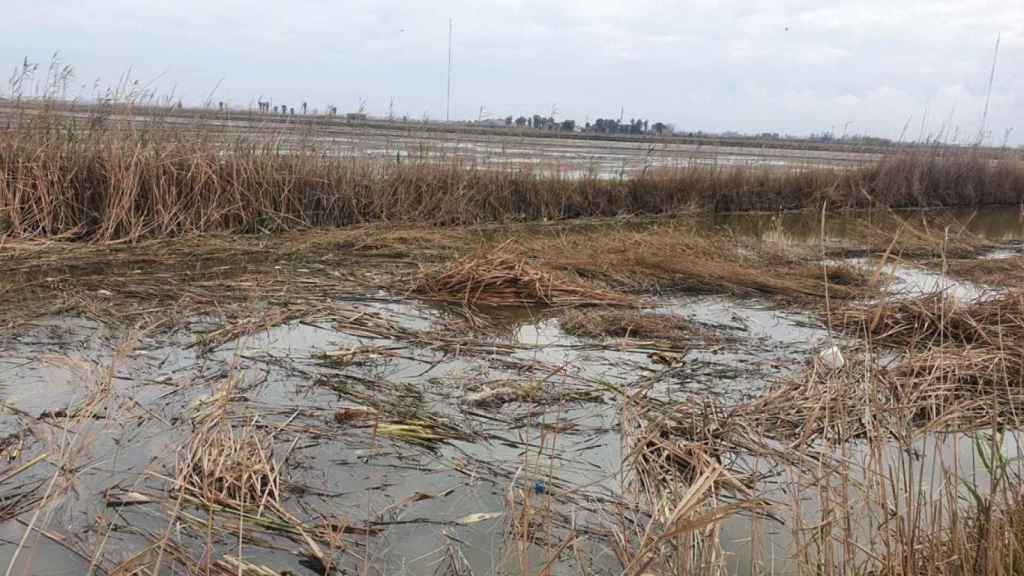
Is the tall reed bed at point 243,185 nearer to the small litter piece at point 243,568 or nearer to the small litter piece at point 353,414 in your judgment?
the small litter piece at point 353,414

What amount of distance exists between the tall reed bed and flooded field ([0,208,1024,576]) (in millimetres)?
1502

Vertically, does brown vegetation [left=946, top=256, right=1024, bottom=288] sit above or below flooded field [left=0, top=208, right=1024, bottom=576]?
above

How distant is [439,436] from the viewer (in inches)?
141

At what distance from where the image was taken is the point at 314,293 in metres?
6.33

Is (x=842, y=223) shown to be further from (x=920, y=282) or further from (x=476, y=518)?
(x=476, y=518)

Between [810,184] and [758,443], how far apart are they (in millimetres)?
14691

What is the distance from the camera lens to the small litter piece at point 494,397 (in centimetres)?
405

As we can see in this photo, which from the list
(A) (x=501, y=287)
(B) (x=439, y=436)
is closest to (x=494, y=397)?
(B) (x=439, y=436)

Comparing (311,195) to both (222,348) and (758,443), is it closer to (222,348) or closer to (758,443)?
(222,348)

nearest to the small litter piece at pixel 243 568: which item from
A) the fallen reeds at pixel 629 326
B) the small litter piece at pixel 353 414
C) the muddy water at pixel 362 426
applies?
the muddy water at pixel 362 426

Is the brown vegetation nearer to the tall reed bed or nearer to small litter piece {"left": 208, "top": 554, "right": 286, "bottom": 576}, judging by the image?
the tall reed bed

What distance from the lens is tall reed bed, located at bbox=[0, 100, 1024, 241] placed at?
7969 mm

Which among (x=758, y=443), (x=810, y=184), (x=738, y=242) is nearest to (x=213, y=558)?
(x=758, y=443)

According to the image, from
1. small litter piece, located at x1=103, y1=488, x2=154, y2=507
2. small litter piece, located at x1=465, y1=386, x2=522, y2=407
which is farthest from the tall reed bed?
small litter piece, located at x1=103, y1=488, x2=154, y2=507
